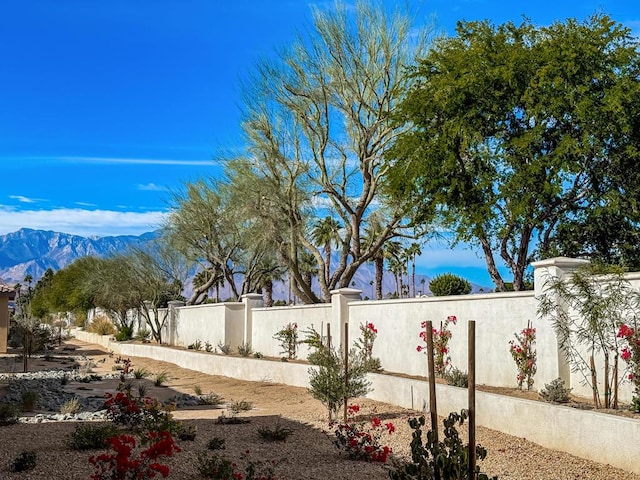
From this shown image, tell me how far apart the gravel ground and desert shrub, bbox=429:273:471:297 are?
109 feet

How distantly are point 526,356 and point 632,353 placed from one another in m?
2.95

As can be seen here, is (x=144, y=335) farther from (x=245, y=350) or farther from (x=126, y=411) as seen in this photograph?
(x=126, y=411)

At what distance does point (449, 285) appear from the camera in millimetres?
49094

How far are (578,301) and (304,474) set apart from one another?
5695mm

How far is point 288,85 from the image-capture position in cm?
3097

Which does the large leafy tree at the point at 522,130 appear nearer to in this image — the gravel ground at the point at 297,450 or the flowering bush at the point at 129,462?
the gravel ground at the point at 297,450

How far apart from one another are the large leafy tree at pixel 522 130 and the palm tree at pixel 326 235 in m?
7.57

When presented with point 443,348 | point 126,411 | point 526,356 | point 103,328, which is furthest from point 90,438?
point 103,328

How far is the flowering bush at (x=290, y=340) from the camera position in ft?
80.4

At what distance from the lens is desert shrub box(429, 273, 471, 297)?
160ft

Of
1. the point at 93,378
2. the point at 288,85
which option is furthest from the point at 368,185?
the point at 93,378

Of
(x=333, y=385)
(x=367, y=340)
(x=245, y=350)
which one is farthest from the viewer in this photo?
(x=245, y=350)

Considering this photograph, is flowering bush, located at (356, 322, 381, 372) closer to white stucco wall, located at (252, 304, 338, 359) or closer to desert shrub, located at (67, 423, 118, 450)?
white stucco wall, located at (252, 304, 338, 359)

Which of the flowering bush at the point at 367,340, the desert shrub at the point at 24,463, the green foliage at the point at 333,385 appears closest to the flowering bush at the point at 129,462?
the desert shrub at the point at 24,463
